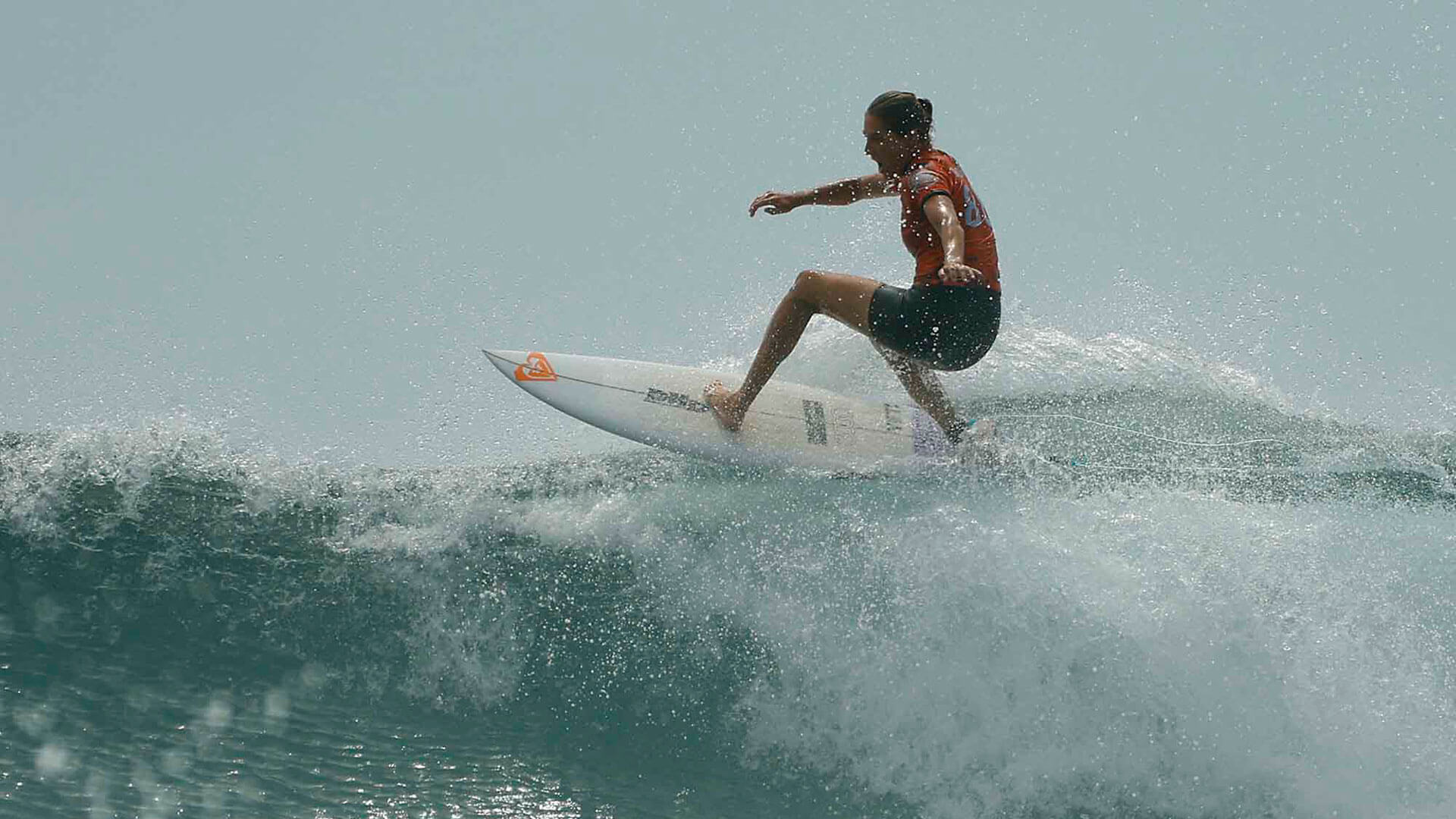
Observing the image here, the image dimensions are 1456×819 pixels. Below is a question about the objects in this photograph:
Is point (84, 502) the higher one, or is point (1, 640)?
point (84, 502)

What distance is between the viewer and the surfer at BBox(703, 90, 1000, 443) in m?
4.09

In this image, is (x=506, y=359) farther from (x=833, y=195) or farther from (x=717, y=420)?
(x=833, y=195)

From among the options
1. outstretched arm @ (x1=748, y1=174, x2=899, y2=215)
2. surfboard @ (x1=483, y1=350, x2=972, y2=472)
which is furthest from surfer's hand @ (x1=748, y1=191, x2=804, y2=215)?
surfboard @ (x1=483, y1=350, x2=972, y2=472)

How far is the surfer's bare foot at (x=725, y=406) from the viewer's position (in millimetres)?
4750

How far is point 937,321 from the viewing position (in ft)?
13.6

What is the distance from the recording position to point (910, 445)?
193 inches

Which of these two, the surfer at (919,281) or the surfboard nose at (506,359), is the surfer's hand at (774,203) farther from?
the surfboard nose at (506,359)

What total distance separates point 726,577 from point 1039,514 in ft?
4.28

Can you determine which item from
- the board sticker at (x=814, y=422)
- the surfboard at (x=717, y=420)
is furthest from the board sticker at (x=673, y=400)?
the board sticker at (x=814, y=422)

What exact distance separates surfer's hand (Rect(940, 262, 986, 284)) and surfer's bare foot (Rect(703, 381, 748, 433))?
128 cm

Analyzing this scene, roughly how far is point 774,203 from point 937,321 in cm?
108

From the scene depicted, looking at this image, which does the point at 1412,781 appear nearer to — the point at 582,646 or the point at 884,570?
the point at 884,570

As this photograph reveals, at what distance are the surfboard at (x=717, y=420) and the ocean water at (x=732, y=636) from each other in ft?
0.45

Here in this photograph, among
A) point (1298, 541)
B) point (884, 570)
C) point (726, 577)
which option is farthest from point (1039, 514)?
point (726, 577)
